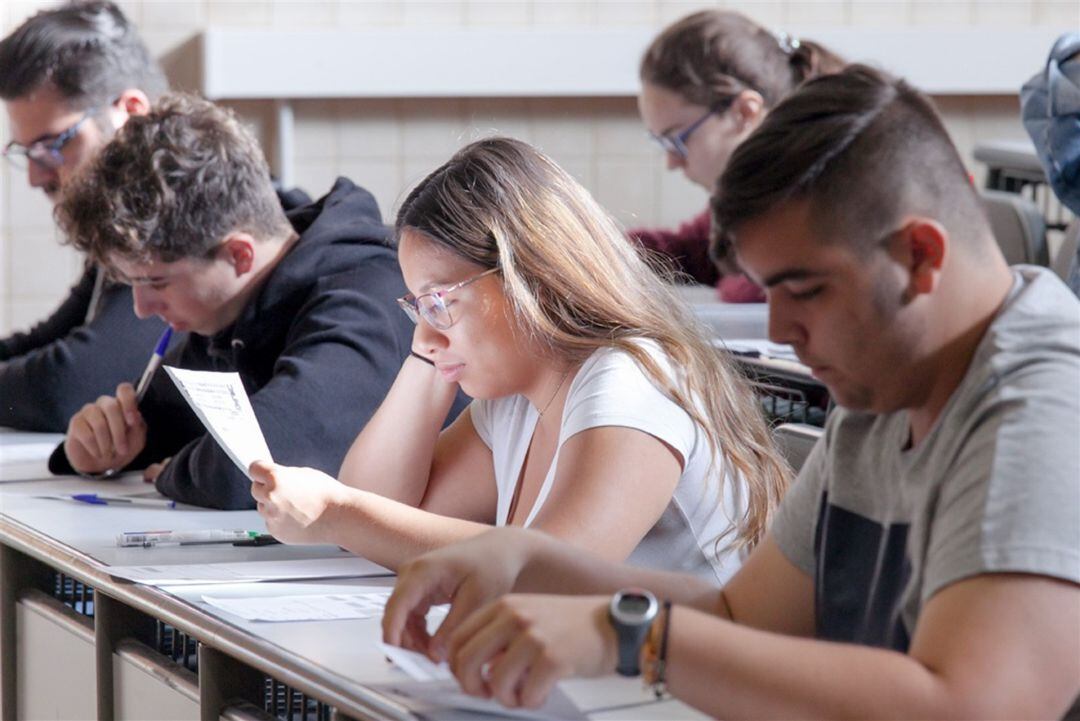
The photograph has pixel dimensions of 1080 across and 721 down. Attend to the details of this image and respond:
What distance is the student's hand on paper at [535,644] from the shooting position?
1.01 meters

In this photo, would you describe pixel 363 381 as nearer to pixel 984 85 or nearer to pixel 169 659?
pixel 169 659

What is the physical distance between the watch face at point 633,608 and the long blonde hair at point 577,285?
66 centimetres

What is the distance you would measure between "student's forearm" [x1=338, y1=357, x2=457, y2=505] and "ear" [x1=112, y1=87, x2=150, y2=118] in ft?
4.01

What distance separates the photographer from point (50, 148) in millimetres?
2996

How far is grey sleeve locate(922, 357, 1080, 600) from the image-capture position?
0.97 m

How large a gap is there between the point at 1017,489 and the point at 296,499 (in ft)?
2.95

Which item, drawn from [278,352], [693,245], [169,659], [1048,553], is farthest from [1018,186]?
[1048,553]

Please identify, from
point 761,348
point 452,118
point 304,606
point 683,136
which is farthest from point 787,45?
point 304,606

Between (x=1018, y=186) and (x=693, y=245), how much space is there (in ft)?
2.96

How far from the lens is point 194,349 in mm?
2539

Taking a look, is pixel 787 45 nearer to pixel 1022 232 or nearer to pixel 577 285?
pixel 1022 232

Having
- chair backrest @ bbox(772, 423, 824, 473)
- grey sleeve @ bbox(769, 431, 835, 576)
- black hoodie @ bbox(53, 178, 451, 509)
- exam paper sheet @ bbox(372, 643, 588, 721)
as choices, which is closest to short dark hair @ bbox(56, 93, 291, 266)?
black hoodie @ bbox(53, 178, 451, 509)

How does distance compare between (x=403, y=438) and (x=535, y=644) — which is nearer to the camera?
(x=535, y=644)

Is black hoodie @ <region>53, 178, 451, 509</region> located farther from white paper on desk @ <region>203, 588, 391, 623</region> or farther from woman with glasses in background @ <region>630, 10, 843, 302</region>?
woman with glasses in background @ <region>630, 10, 843, 302</region>
